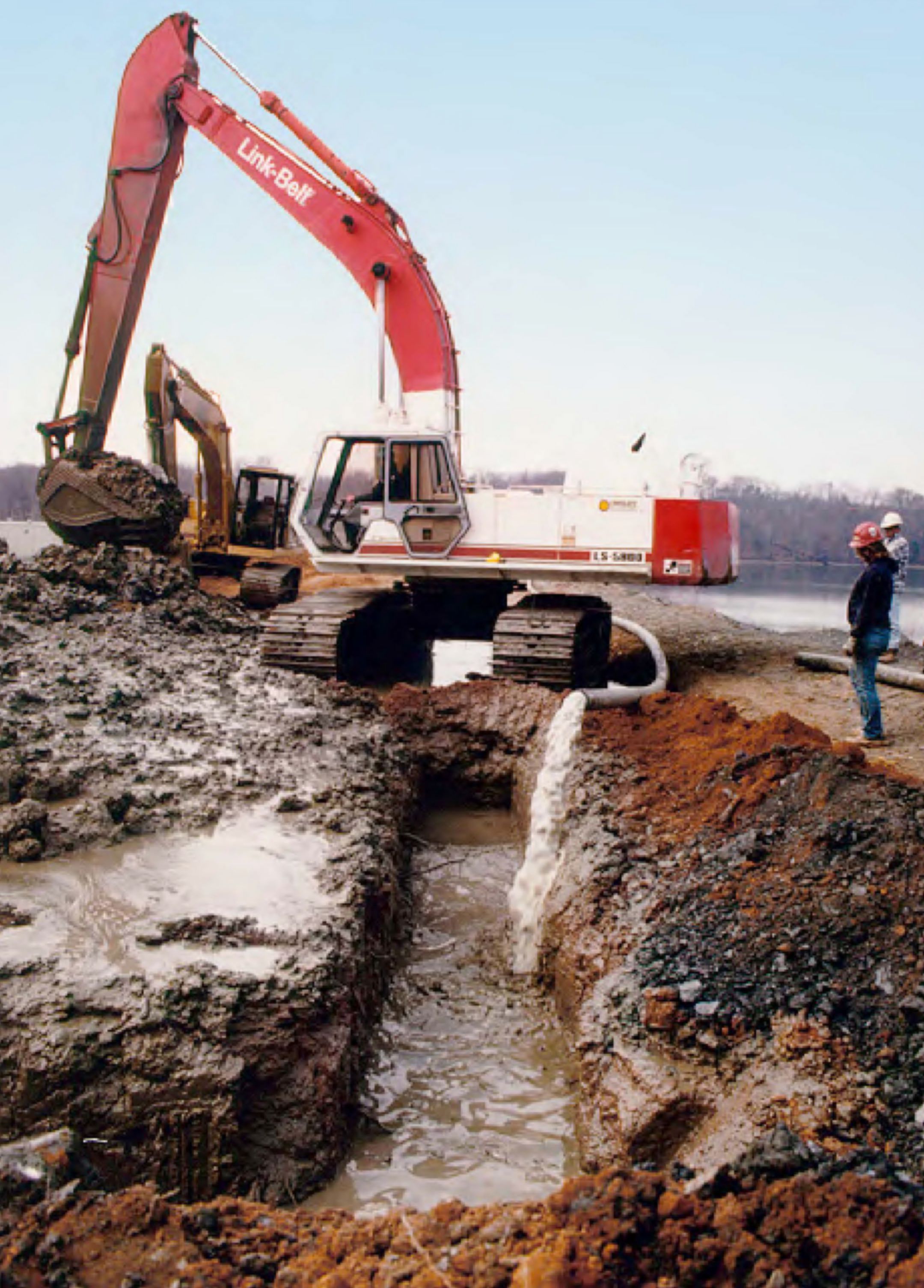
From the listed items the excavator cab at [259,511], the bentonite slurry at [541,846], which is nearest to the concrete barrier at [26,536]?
the excavator cab at [259,511]

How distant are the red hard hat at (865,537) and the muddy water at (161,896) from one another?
4.33m

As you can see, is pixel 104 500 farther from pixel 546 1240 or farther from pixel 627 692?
pixel 546 1240

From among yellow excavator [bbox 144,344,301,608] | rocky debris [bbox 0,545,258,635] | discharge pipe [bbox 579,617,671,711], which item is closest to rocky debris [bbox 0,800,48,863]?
discharge pipe [bbox 579,617,671,711]

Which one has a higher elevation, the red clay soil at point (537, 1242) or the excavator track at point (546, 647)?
the excavator track at point (546, 647)

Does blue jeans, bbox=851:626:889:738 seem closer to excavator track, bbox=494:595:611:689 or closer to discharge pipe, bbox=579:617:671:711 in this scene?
discharge pipe, bbox=579:617:671:711

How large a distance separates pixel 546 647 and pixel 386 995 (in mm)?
4198

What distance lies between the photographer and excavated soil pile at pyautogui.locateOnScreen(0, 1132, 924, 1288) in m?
2.50

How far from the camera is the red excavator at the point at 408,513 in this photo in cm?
933

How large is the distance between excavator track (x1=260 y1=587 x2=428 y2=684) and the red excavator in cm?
2

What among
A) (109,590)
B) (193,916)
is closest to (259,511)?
(109,590)

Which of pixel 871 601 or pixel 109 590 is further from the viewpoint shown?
pixel 109 590

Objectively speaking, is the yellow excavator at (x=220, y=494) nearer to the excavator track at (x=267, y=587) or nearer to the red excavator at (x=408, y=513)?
the excavator track at (x=267, y=587)

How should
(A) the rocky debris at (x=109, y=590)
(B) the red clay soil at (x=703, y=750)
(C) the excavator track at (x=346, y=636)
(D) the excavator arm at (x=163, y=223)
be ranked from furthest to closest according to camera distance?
(A) the rocky debris at (x=109, y=590)
(D) the excavator arm at (x=163, y=223)
(C) the excavator track at (x=346, y=636)
(B) the red clay soil at (x=703, y=750)

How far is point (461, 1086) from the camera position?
4.70m
